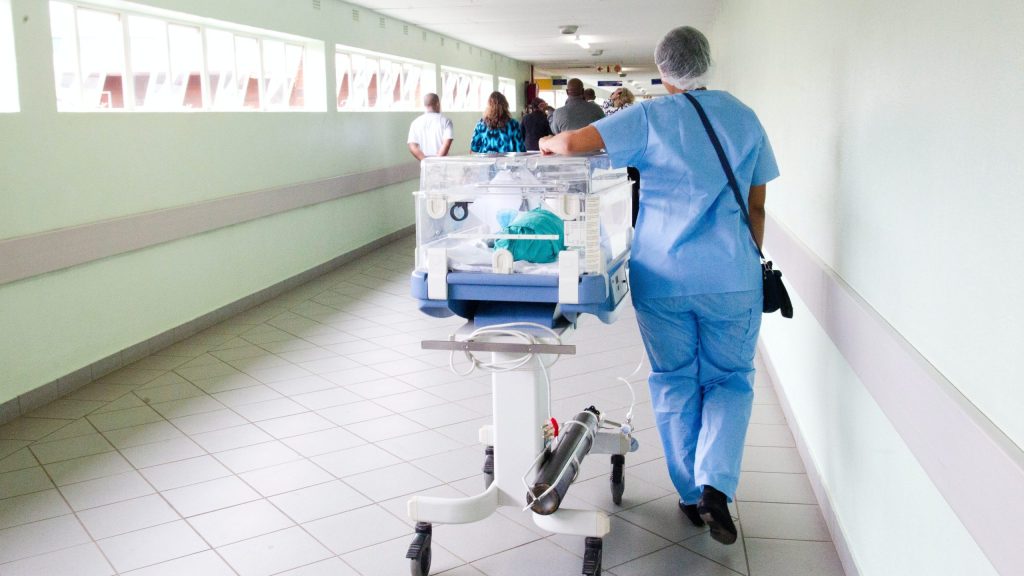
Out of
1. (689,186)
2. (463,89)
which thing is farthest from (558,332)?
(463,89)

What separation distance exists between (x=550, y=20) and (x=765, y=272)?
9.29 m

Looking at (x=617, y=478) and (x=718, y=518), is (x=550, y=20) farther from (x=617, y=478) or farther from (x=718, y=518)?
(x=718, y=518)

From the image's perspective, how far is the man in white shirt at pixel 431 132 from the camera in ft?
32.2

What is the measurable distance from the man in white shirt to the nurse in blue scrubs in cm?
685

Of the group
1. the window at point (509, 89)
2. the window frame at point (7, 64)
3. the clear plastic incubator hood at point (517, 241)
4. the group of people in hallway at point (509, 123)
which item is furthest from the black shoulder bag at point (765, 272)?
the window at point (509, 89)

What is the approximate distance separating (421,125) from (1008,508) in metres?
8.98

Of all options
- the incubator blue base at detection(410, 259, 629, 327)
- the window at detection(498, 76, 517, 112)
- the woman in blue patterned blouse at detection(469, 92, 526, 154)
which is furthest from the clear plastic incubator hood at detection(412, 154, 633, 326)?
the window at detection(498, 76, 517, 112)

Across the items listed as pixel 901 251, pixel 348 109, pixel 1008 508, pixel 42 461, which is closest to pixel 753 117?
pixel 901 251

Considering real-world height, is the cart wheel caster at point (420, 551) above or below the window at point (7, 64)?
below

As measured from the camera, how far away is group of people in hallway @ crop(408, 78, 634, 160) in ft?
24.5

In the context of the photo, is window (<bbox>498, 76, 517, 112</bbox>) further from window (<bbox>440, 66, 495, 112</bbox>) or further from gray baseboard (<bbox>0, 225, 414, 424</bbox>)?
gray baseboard (<bbox>0, 225, 414, 424</bbox>)

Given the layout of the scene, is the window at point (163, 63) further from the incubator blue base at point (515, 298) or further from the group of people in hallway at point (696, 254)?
Result: the group of people in hallway at point (696, 254)

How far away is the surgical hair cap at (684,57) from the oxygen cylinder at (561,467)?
114cm

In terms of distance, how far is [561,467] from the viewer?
282 centimetres
